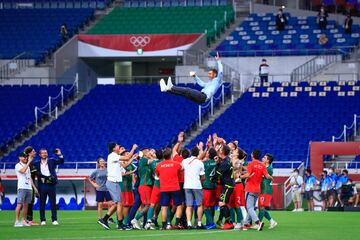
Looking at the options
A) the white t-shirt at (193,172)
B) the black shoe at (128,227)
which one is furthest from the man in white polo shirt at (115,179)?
the white t-shirt at (193,172)

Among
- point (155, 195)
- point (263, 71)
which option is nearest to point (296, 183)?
point (263, 71)

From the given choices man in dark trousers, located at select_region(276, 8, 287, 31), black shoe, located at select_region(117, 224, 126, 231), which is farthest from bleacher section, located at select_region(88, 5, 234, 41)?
black shoe, located at select_region(117, 224, 126, 231)

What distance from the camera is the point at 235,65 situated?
168ft

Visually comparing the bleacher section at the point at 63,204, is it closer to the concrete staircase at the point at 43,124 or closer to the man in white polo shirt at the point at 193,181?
the concrete staircase at the point at 43,124

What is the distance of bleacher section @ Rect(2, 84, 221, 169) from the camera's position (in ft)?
150

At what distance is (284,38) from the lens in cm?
5200

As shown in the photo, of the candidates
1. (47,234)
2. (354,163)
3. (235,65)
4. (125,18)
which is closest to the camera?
(47,234)

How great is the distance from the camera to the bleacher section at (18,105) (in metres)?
47.8

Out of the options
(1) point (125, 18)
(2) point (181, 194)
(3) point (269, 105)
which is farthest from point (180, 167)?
(1) point (125, 18)

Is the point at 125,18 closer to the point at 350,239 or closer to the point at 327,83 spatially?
the point at 327,83

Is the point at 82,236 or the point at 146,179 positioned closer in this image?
the point at 82,236

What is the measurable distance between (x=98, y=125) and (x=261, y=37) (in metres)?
10.3

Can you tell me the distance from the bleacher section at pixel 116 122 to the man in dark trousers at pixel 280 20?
7.38m

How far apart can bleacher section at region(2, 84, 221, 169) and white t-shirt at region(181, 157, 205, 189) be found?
19900 millimetres
